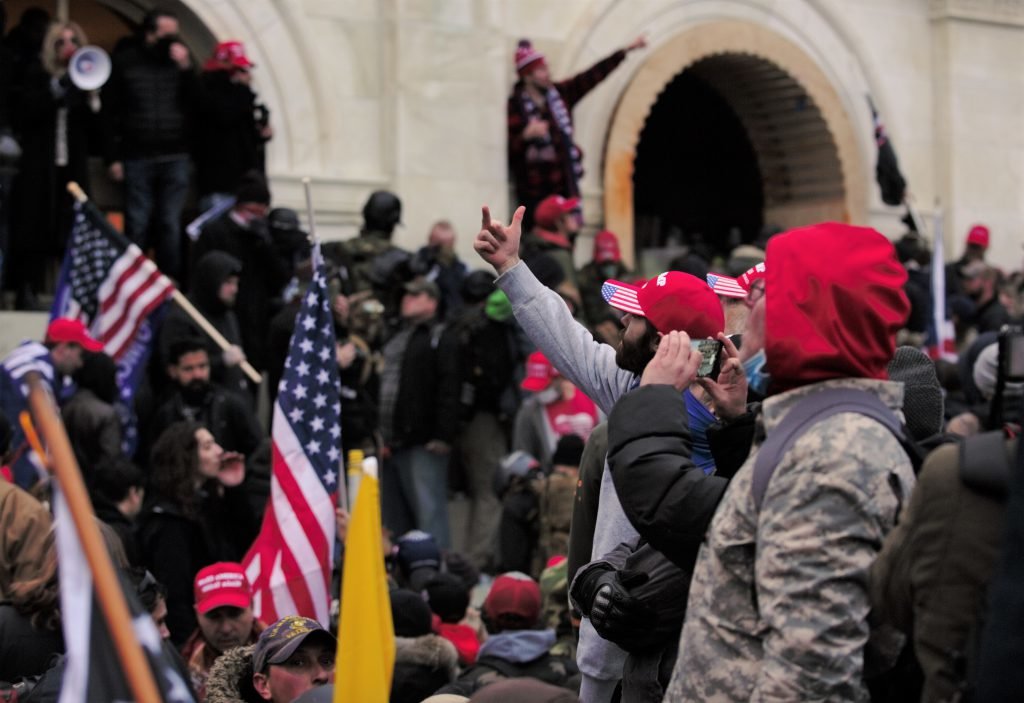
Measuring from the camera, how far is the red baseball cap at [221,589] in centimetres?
684

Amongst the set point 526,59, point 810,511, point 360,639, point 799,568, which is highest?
point 526,59

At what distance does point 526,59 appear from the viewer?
47.3 feet

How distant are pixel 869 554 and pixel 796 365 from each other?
0.44 meters

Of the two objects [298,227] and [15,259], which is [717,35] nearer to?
[298,227]

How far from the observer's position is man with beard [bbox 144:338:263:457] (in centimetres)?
981

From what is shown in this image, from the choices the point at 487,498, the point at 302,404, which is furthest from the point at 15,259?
the point at 302,404

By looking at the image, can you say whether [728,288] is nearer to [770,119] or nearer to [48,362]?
[48,362]

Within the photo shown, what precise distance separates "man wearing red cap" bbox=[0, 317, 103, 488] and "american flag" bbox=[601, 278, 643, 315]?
16.7 ft

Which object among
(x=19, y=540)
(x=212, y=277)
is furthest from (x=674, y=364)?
(x=212, y=277)

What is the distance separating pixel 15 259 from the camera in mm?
12258

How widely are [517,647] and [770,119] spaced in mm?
11714

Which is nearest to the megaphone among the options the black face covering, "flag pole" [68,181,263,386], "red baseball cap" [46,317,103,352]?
"flag pole" [68,181,263,386]

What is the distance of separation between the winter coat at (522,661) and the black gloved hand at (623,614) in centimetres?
221

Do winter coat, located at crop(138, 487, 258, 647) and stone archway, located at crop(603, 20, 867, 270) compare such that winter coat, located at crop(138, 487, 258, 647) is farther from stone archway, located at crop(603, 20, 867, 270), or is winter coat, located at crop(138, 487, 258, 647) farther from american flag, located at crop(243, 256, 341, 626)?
stone archway, located at crop(603, 20, 867, 270)
